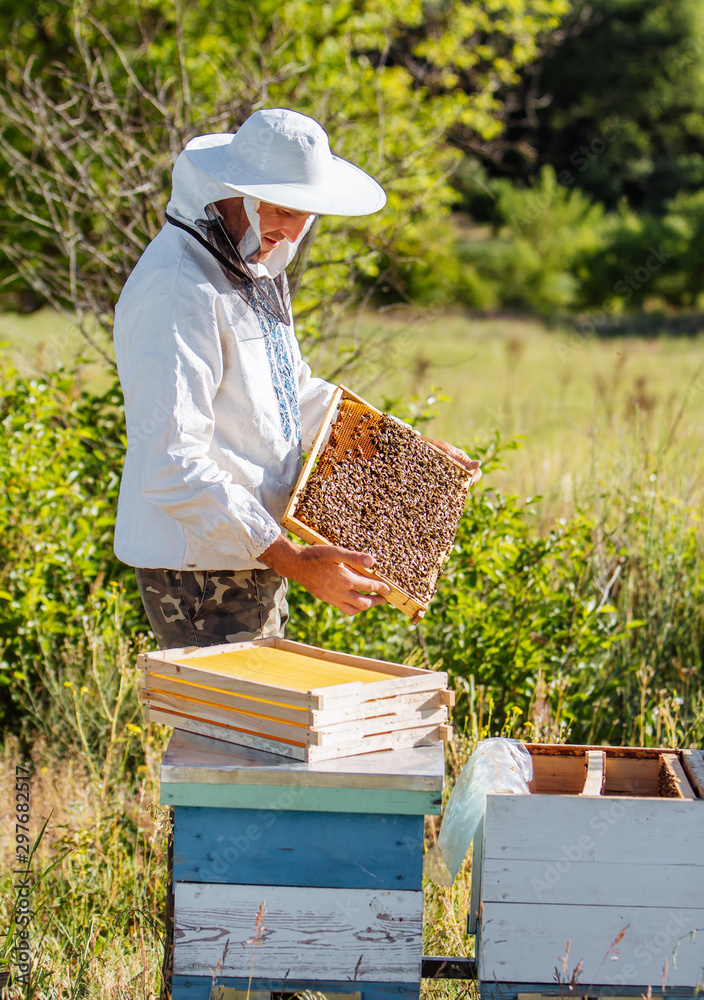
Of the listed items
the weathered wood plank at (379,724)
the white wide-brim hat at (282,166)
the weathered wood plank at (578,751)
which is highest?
the white wide-brim hat at (282,166)

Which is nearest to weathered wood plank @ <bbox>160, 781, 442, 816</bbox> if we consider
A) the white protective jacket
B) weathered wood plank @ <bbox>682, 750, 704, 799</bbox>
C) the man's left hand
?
the white protective jacket

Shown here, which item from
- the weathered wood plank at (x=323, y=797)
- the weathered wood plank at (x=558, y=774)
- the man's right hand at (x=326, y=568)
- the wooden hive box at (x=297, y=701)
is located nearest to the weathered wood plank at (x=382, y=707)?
the wooden hive box at (x=297, y=701)

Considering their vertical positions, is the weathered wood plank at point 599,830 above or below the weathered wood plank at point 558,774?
above

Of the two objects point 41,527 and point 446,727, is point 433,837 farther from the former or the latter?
point 41,527

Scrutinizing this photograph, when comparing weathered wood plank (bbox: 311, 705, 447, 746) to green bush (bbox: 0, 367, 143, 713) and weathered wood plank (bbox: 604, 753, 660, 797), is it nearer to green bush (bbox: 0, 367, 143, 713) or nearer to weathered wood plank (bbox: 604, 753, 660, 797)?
weathered wood plank (bbox: 604, 753, 660, 797)

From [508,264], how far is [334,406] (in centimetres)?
3043

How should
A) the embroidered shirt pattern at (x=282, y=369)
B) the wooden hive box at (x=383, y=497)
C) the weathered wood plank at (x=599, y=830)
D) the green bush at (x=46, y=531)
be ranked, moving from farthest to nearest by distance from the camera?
the green bush at (x=46, y=531) < the embroidered shirt pattern at (x=282, y=369) < the wooden hive box at (x=383, y=497) < the weathered wood plank at (x=599, y=830)

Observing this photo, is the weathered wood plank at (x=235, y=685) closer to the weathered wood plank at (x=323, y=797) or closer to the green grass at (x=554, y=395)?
the weathered wood plank at (x=323, y=797)

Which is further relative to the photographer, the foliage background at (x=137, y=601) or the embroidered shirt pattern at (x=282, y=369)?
the foliage background at (x=137, y=601)

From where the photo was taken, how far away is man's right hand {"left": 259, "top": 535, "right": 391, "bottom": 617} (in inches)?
92.0

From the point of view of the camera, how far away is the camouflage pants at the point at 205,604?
2605mm

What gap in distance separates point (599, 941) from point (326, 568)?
1.03 m

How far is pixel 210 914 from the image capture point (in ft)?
6.63

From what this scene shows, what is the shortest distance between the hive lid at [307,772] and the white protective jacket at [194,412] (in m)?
0.57
